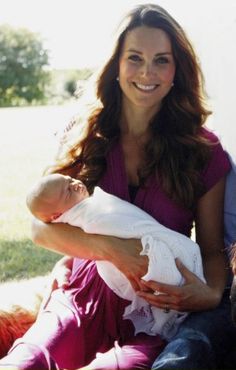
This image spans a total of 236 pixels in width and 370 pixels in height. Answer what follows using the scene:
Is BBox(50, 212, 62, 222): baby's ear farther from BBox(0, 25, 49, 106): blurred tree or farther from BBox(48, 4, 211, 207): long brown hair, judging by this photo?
BBox(0, 25, 49, 106): blurred tree

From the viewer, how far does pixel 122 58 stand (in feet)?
7.87

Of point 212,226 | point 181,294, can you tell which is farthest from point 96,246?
point 212,226

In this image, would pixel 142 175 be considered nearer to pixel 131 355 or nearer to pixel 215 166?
pixel 215 166

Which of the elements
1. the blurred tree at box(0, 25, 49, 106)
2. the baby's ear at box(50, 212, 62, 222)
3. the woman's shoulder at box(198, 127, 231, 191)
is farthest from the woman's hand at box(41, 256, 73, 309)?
the blurred tree at box(0, 25, 49, 106)

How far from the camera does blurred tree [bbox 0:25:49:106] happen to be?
61.6ft

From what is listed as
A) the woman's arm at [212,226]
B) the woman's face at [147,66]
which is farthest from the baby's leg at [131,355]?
the woman's face at [147,66]

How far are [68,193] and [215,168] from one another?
1.97 ft

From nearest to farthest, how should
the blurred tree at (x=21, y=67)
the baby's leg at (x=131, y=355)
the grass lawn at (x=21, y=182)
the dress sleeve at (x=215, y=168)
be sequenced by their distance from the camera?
the baby's leg at (x=131, y=355) < the dress sleeve at (x=215, y=168) < the grass lawn at (x=21, y=182) < the blurred tree at (x=21, y=67)

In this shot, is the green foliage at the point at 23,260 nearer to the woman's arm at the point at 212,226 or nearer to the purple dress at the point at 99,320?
the purple dress at the point at 99,320

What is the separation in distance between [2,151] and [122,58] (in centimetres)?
746

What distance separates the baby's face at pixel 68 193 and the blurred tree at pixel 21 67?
1700 centimetres

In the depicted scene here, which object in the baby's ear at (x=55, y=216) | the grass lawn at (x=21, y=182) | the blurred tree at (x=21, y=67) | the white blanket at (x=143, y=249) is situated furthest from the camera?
the blurred tree at (x=21, y=67)

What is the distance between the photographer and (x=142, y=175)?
239 centimetres

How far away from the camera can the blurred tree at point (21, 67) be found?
18.8 m
